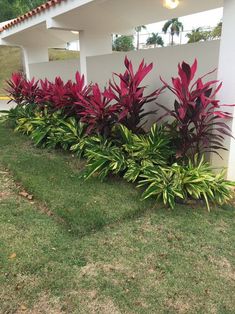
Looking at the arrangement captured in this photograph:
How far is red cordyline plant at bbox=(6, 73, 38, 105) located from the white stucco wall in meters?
1.02

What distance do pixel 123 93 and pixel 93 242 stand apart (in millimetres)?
2210

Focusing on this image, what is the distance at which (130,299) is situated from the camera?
2156mm

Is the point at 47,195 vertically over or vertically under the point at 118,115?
under

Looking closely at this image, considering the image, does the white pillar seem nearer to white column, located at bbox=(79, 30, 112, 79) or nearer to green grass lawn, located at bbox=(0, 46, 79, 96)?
white column, located at bbox=(79, 30, 112, 79)

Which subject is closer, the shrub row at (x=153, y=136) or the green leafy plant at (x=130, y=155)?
the shrub row at (x=153, y=136)

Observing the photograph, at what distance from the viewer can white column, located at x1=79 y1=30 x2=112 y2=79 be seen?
7.13 meters

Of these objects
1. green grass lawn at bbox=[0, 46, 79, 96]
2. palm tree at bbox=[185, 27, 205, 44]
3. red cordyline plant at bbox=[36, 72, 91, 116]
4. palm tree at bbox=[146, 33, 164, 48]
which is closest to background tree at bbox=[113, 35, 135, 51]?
palm tree at bbox=[185, 27, 205, 44]

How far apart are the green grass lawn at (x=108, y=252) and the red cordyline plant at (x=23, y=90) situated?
12.8 feet

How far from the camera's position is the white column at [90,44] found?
23.4ft

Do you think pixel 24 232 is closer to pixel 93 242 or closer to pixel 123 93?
pixel 93 242

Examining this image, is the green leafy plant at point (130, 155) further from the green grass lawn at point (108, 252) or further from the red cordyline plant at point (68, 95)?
the red cordyline plant at point (68, 95)

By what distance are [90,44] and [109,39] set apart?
790 mm

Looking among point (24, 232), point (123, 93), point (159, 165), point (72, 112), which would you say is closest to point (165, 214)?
point (159, 165)

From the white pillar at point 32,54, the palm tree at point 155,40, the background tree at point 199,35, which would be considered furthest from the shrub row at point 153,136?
the palm tree at point 155,40
